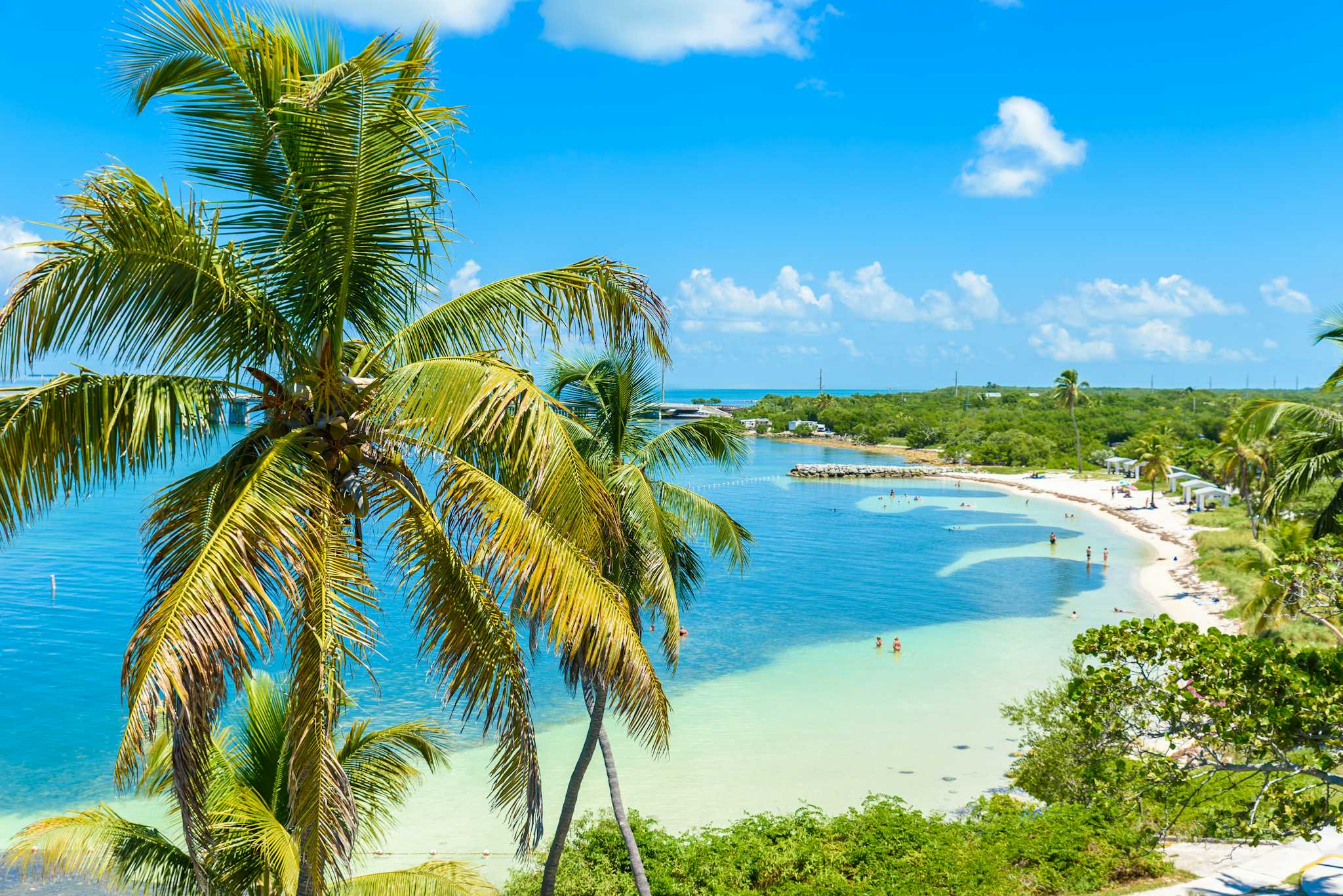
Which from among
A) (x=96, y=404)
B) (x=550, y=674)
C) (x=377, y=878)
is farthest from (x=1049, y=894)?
(x=550, y=674)

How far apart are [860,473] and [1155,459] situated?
36452mm

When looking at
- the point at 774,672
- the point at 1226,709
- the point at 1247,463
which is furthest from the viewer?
the point at 1247,463

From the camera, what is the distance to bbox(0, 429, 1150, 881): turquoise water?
22.3 meters

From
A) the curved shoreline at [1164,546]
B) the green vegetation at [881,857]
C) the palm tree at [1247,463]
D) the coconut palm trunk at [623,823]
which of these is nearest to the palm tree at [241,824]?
the coconut palm trunk at [623,823]

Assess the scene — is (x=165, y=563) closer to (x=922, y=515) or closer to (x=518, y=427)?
(x=518, y=427)

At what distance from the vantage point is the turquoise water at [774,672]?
73.2 feet

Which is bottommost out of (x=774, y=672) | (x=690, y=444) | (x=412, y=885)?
(x=774, y=672)

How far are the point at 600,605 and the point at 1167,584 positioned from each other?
4483cm

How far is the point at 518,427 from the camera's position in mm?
5320

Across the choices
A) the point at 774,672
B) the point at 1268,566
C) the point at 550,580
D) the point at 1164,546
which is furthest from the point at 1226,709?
the point at 1164,546

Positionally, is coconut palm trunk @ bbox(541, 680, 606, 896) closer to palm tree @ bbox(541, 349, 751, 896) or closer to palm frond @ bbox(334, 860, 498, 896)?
palm tree @ bbox(541, 349, 751, 896)

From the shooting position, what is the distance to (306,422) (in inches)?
203

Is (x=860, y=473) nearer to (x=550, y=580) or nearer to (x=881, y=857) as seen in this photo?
(x=881, y=857)

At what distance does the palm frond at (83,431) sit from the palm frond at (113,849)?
13.0 ft
